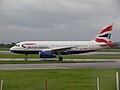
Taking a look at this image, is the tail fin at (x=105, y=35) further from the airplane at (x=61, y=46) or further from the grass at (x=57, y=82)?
the grass at (x=57, y=82)

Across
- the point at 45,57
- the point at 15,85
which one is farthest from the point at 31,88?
the point at 45,57

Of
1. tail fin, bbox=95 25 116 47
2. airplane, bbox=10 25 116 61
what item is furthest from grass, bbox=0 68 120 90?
tail fin, bbox=95 25 116 47

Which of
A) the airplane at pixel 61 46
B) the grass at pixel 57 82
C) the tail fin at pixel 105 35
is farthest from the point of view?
the tail fin at pixel 105 35

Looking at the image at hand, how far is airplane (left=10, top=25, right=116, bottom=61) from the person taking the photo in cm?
5112

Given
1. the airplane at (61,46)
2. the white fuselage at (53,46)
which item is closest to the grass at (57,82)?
the airplane at (61,46)

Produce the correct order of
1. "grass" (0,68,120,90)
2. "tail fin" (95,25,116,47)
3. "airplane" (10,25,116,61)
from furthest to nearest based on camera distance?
"tail fin" (95,25,116,47) → "airplane" (10,25,116,61) → "grass" (0,68,120,90)

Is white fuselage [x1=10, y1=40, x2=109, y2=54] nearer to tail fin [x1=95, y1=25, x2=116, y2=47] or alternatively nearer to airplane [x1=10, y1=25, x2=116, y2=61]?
airplane [x1=10, y1=25, x2=116, y2=61]

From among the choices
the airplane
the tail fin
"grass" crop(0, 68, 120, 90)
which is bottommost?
"grass" crop(0, 68, 120, 90)

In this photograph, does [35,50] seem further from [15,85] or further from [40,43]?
[15,85]

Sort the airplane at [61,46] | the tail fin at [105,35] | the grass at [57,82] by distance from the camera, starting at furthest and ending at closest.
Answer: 1. the tail fin at [105,35]
2. the airplane at [61,46]
3. the grass at [57,82]

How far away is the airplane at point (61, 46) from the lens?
51125 millimetres

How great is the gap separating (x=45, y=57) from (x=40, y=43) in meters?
3.68

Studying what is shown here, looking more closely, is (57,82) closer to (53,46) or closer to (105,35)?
(53,46)

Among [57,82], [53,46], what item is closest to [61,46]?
[53,46]
